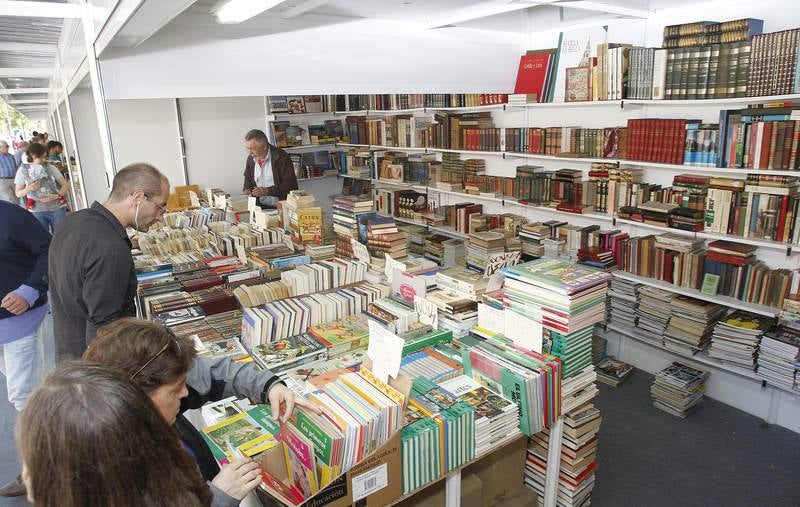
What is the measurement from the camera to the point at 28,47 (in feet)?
16.2

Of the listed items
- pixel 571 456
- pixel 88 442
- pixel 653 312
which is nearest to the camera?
pixel 88 442

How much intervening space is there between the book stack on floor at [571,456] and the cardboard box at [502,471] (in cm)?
8

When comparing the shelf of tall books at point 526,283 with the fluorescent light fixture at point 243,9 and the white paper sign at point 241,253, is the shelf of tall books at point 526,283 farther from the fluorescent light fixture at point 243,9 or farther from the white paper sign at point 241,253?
the fluorescent light fixture at point 243,9

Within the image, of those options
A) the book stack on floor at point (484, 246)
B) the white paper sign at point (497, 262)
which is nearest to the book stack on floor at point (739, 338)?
the white paper sign at point (497, 262)

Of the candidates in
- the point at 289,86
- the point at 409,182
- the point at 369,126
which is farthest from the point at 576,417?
the point at 369,126

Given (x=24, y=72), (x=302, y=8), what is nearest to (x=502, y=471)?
(x=302, y=8)

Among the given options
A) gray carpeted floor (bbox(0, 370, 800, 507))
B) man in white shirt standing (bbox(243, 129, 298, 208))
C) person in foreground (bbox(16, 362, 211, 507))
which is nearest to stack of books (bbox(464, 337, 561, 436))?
gray carpeted floor (bbox(0, 370, 800, 507))

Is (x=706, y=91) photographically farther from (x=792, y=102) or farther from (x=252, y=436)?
(x=252, y=436)

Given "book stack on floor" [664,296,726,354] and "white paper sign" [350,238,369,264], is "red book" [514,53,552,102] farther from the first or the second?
"white paper sign" [350,238,369,264]

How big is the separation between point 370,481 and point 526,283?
3.61ft

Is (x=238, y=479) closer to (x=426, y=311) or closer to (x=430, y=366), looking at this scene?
(x=430, y=366)

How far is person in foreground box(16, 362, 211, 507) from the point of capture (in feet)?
2.58

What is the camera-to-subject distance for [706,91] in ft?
11.4

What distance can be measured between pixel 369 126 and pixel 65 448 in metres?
6.32
